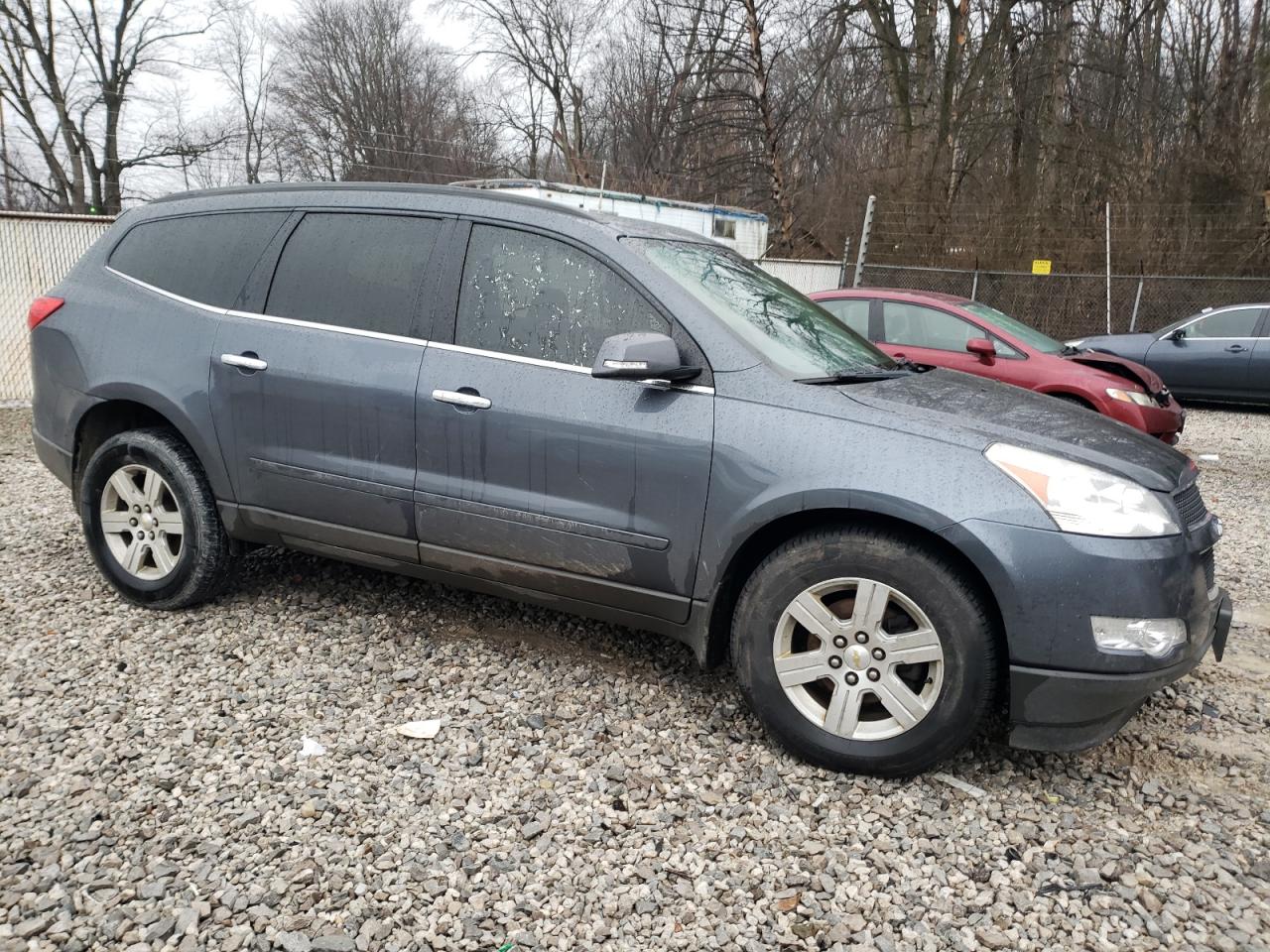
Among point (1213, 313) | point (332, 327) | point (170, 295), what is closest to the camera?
point (332, 327)

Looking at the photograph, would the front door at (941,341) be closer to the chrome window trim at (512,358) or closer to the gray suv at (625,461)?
the gray suv at (625,461)

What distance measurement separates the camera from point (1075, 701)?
8.18ft

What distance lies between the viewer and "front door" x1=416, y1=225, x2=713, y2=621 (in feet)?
9.50

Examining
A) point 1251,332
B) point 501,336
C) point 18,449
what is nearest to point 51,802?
point 501,336

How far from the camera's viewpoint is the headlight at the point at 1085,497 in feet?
8.07

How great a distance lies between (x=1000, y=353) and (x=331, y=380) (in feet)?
21.3

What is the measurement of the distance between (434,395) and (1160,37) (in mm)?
21307

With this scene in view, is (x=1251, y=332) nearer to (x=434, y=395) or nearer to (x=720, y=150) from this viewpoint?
(x=720, y=150)

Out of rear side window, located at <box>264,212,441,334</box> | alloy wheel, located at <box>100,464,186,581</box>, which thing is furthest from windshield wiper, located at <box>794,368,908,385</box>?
Answer: alloy wheel, located at <box>100,464,186,581</box>

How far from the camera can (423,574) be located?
3426mm

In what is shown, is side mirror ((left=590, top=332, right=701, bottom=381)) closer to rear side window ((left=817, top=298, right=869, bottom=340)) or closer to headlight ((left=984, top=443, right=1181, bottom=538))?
headlight ((left=984, top=443, right=1181, bottom=538))

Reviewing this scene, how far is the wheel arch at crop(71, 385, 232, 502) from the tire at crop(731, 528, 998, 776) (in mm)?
2297

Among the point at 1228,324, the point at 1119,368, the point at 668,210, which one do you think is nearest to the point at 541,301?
the point at 1119,368

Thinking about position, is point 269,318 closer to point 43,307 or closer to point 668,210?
point 43,307
